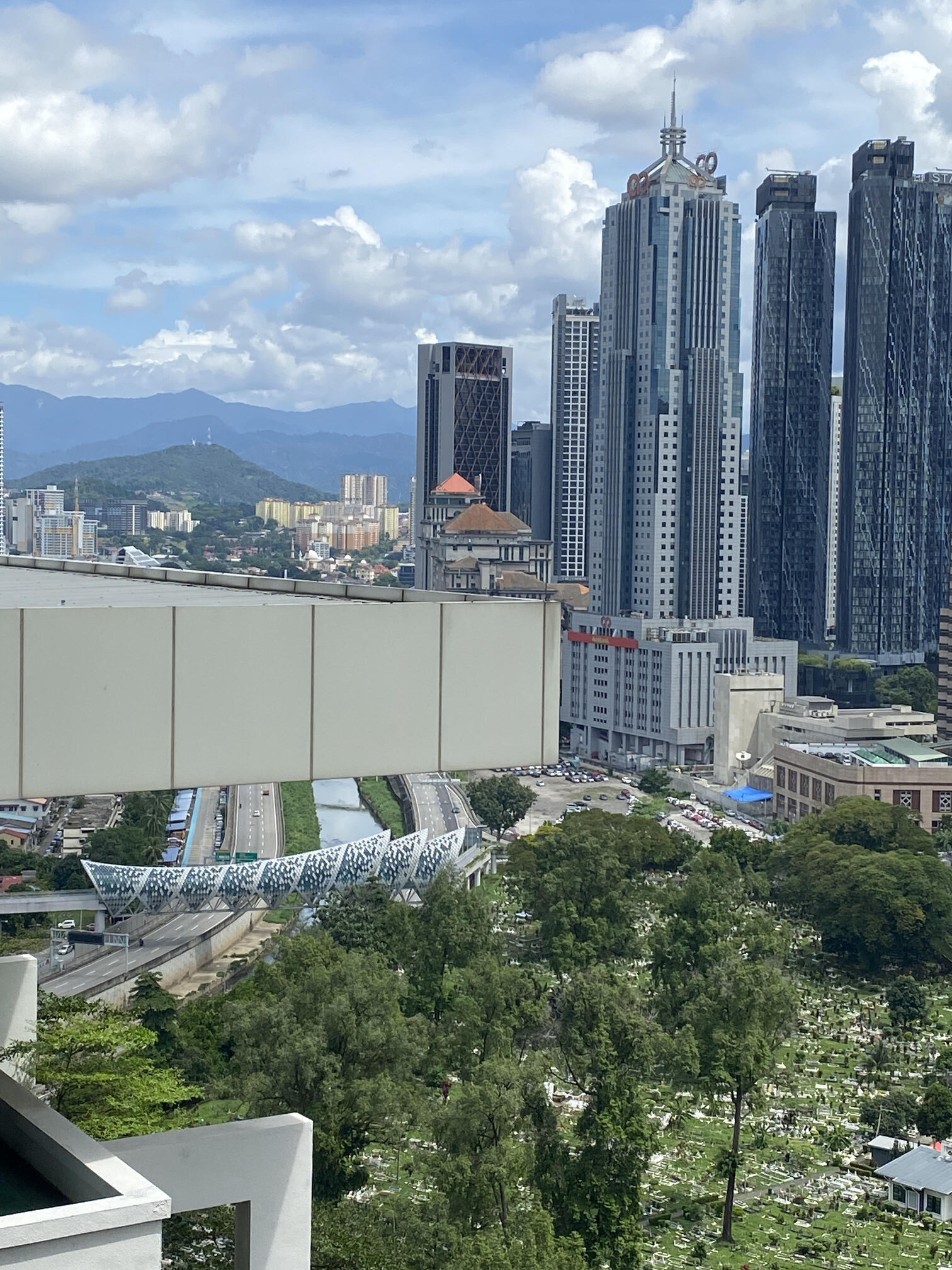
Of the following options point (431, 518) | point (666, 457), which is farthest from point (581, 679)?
point (431, 518)

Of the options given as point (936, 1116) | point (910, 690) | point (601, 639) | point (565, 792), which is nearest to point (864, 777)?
point (565, 792)

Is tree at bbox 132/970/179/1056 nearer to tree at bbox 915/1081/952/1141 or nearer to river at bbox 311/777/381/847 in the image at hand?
tree at bbox 915/1081/952/1141

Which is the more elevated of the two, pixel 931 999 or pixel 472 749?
pixel 472 749

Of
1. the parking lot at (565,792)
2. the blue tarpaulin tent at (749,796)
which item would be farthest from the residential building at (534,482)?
the blue tarpaulin tent at (749,796)

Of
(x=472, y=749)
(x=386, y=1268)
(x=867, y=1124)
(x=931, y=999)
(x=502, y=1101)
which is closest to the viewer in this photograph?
(x=472, y=749)

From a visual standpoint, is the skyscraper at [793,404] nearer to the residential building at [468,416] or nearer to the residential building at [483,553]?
the residential building at [483,553]

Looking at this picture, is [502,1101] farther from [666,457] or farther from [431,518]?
[431,518]

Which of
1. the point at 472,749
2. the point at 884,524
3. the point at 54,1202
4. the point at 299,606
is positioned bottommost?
the point at 54,1202

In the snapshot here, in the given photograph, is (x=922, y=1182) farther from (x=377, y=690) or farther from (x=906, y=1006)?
(x=377, y=690)
